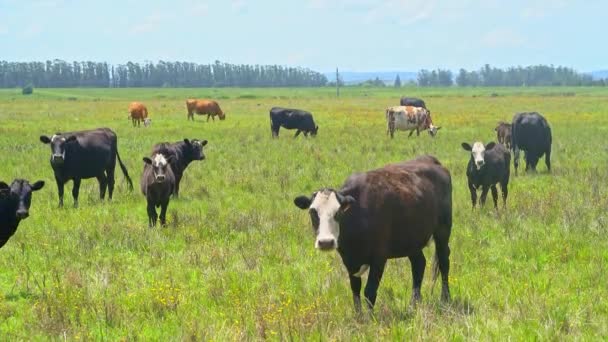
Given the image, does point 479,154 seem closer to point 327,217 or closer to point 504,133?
point 327,217

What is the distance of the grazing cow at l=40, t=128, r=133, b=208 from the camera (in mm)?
14289

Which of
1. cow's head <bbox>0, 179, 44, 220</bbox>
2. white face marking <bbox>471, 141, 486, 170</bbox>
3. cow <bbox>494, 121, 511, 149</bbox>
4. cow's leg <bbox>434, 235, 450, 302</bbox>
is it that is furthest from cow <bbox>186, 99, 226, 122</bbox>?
cow's leg <bbox>434, 235, 450, 302</bbox>

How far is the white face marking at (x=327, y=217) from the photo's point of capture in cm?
617

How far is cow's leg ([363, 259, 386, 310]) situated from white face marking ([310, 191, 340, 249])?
0.58 metres

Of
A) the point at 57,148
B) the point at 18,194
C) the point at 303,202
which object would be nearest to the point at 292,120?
the point at 57,148

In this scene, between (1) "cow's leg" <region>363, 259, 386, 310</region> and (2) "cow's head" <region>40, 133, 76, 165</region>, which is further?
(2) "cow's head" <region>40, 133, 76, 165</region>

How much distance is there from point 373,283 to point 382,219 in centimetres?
63

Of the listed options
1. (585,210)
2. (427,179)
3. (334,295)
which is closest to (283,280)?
(334,295)

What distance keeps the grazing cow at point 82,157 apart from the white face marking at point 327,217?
29.4ft

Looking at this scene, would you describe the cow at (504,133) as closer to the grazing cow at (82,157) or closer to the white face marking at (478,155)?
the white face marking at (478,155)

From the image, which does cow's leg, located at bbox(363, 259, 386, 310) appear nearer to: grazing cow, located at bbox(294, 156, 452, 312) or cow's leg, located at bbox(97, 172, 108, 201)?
grazing cow, located at bbox(294, 156, 452, 312)

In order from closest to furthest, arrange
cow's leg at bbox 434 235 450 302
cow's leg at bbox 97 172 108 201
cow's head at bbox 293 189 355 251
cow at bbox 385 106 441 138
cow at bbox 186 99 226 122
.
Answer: cow's head at bbox 293 189 355 251 → cow's leg at bbox 434 235 450 302 → cow's leg at bbox 97 172 108 201 → cow at bbox 385 106 441 138 → cow at bbox 186 99 226 122

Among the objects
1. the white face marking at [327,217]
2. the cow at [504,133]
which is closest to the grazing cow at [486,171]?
the white face marking at [327,217]

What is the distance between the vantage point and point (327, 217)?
20.9ft
